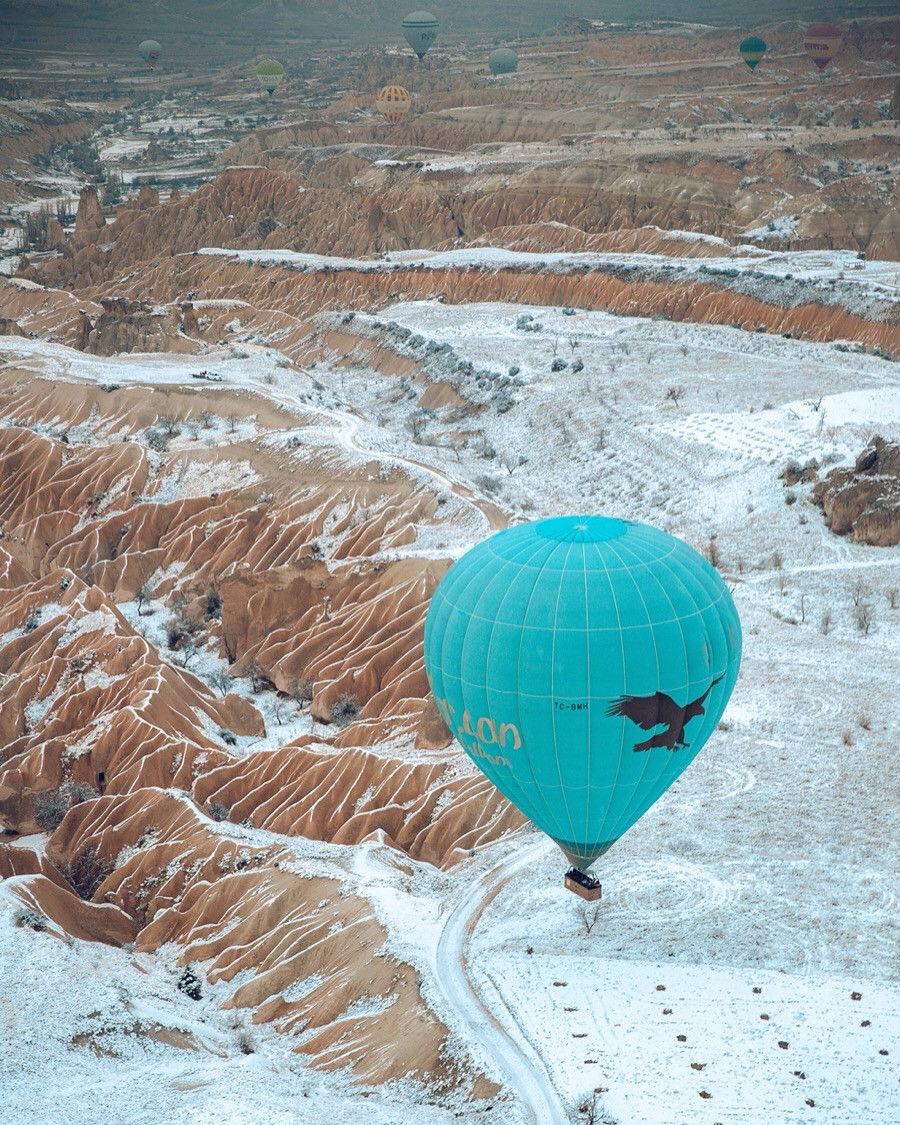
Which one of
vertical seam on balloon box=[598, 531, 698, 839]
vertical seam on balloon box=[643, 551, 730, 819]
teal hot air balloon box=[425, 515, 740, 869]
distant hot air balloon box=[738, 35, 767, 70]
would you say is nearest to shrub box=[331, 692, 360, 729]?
teal hot air balloon box=[425, 515, 740, 869]

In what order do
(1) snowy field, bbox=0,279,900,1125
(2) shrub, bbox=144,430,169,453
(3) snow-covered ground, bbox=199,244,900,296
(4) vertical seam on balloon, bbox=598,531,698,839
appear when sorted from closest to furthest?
1. (1) snowy field, bbox=0,279,900,1125
2. (4) vertical seam on balloon, bbox=598,531,698,839
3. (2) shrub, bbox=144,430,169,453
4. (3) snow-covered ground, bbox=199,244,900,296

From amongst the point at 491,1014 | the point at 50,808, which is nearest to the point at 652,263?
the point at 50,808

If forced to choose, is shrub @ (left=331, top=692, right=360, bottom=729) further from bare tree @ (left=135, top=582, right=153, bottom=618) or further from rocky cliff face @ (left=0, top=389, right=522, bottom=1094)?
bare tree @ (left=135, top=582, right=153, bottom=618)

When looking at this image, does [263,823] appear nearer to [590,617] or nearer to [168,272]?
[590,617]

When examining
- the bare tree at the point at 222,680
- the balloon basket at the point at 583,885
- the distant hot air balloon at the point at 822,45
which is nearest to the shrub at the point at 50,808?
the bare tree at the point at 222,680

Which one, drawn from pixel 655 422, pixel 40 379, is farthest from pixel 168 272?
pixel 655 422

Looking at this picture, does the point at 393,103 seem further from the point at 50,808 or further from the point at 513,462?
the point at 50,808
